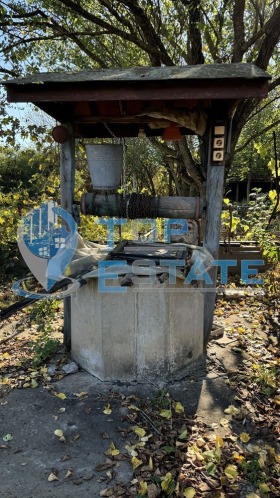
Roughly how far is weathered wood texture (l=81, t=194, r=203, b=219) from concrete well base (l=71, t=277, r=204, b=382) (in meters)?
0.69

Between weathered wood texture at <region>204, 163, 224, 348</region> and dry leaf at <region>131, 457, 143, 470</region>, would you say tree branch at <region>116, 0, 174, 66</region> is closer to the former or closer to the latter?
weathered wood texture at <region>204, 163, 224, 348</region>

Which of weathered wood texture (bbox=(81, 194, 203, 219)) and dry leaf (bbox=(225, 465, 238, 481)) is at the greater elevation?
weathered wood texture (bbox=(81, 194, 203, 219))

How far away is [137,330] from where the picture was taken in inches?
138

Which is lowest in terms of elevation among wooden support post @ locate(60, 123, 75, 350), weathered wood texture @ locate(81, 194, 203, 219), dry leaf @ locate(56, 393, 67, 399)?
dry leaf @ locate(56, 393, 67, 399)

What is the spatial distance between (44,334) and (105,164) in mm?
2122

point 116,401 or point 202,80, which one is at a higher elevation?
point 202,80

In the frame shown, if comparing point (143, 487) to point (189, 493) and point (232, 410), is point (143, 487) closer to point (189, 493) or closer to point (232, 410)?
point (189, 493)

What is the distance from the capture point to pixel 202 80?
311cm

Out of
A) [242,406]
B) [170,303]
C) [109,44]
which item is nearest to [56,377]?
[170,303]

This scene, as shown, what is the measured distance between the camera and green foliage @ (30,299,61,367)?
408 centimetres

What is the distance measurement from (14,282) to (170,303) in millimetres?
4478

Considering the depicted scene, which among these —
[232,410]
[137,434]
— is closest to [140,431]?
[137,434]

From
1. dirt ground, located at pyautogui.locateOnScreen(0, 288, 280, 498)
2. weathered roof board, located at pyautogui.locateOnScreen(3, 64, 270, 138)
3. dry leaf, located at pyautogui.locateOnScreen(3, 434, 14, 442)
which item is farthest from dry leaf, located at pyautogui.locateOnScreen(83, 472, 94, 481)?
weathered roof board, located at pyautogui.locateOnScreen(3, 64, 270, 138)

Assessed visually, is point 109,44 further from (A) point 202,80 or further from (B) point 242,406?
(B) point 242,406
